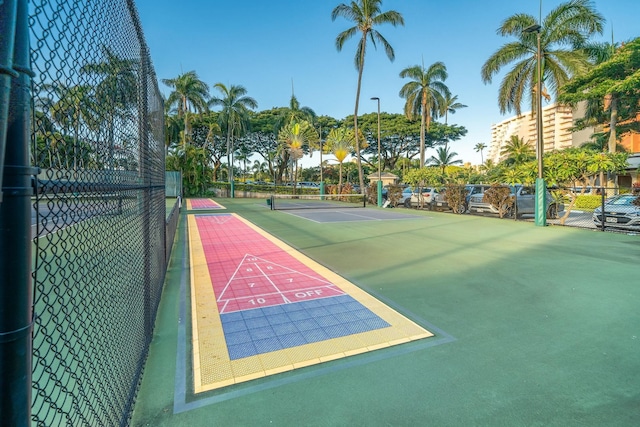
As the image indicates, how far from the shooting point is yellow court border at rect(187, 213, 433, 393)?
2.98 meters

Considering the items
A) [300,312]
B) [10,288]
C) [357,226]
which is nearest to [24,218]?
[10,288]

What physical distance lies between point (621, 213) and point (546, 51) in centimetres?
1213

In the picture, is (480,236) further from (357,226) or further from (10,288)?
(10,288)

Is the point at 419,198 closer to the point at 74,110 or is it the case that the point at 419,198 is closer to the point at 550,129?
the point at 74,110

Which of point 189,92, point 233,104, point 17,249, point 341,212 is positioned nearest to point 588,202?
point 341,212

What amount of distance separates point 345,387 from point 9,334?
240 cm

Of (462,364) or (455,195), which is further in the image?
(455,195)

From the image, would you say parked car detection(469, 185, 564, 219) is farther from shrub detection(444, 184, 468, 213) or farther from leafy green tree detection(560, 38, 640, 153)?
leafy green tree detection(560, 38, 640, 153)

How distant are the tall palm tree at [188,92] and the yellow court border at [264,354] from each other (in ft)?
117

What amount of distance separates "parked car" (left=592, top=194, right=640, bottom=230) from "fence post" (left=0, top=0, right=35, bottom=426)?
13864mm

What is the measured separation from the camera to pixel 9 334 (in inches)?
35.5

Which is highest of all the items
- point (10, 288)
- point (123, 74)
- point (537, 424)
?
point (123, 74)

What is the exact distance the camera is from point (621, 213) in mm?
10805

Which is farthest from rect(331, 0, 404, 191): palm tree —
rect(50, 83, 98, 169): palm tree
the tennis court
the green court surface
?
rect(50, 83, 98, 169): palm tree
